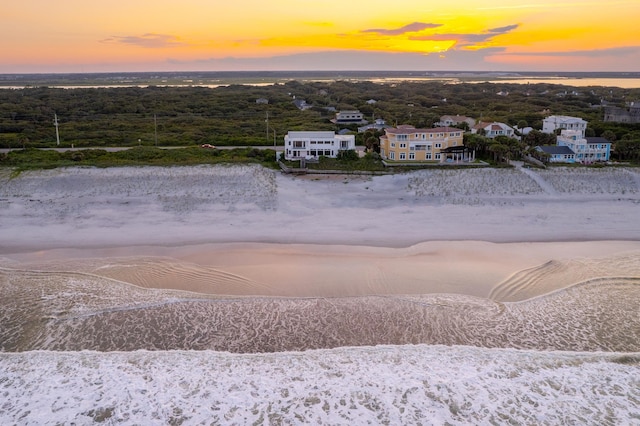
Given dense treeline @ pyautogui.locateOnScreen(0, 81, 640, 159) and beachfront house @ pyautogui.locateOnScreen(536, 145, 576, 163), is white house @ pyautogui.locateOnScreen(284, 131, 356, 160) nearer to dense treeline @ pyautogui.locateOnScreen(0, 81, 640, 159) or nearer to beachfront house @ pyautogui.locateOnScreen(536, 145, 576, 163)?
dense treeline @ pyautogui.locateOnScreen(0, 81, 640, 159)

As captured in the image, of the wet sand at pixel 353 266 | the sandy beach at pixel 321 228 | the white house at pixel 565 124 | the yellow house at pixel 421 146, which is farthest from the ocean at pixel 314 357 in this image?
the white house at pixel 565 124

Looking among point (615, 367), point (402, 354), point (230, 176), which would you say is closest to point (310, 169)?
point (230, 176)

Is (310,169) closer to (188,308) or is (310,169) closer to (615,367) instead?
(188,308)

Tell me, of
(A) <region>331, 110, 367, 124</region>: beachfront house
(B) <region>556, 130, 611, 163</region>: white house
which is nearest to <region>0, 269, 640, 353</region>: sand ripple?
(B) <region>556, 130, 611, 163</region>: white house

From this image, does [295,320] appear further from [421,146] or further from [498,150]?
[498,150]

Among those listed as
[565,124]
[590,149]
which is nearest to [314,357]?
[590,149]

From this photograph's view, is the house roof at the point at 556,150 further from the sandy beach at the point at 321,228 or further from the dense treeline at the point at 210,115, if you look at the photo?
the dense treeline at the point at 210,115
